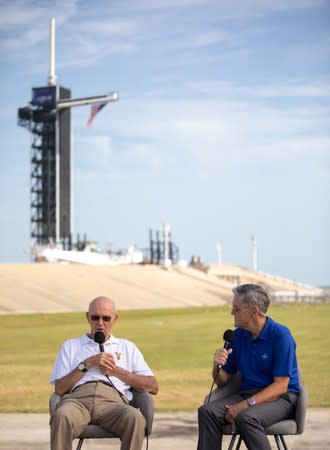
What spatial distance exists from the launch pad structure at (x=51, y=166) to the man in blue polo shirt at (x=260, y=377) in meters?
95.2

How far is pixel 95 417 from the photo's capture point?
5.86 meters

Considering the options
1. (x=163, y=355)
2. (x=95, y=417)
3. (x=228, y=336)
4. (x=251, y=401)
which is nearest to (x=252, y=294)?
(x=228, y=336)

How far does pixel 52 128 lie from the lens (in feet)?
343

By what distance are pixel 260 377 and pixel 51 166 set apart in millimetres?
96729

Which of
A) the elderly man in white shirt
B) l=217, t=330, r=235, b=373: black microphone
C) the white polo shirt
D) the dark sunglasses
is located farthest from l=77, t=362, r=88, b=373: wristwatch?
l=217, t=330, r=235, b=373: black microphone

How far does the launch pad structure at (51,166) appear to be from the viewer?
102 metres

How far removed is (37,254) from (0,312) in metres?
53.5

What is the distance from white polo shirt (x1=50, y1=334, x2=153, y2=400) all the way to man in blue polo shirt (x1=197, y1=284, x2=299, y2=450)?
0.60m

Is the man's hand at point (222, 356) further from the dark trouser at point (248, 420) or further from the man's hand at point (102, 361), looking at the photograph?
the man's hand at point (102, 361)

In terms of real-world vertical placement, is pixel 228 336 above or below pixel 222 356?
above

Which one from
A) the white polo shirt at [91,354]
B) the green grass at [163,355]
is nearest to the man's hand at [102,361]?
the white polo shirt at [91,354]

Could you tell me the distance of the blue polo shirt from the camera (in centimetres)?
577

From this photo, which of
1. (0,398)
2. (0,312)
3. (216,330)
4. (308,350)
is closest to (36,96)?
(0,312)

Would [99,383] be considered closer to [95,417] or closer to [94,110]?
[95,417]
